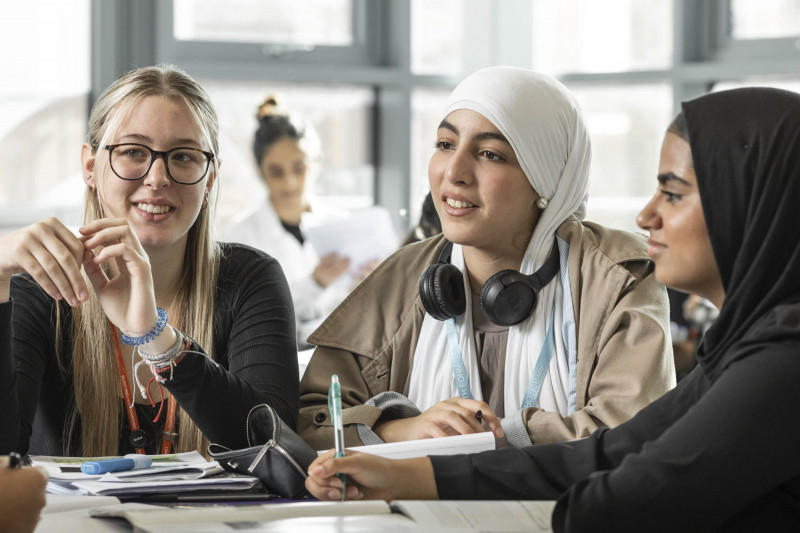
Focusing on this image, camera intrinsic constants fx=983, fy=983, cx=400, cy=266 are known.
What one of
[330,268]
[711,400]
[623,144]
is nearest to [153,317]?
[711,400]

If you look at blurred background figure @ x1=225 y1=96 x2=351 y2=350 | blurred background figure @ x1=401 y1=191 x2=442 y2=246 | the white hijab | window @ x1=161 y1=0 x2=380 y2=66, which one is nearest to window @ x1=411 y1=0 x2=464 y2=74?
window @ x1=161 y1=0 x2=380 y2=66

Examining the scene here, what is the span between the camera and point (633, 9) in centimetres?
484

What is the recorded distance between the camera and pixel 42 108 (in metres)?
4.12

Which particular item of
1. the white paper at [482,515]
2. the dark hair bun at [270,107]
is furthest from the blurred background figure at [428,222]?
the dark hair bun at [270,107]

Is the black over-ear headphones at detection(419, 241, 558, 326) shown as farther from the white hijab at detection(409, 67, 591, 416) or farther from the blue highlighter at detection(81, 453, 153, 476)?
the blue highlighter at detection(81, 453, 153, 476)

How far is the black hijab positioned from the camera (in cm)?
121

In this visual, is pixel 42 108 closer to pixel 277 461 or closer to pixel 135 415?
pixel 135 415

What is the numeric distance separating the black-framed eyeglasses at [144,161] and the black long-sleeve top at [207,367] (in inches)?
8.9

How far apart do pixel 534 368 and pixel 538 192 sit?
38cm

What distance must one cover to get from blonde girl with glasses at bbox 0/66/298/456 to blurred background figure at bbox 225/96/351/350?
7.17ft

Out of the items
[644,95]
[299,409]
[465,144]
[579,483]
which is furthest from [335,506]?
[644,95]

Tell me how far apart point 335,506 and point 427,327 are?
2.87 feet

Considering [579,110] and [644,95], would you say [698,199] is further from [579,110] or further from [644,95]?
[644,95]

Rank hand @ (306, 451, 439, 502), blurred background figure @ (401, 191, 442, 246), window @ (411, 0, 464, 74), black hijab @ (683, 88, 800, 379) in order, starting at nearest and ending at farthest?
black hijab @ (683, 88, 800, 379)
hand @ (306, 451, 439, 502)
blurred background figure @ (401, 191, 442, 246)
window @ (411, 0, 464, 74)
